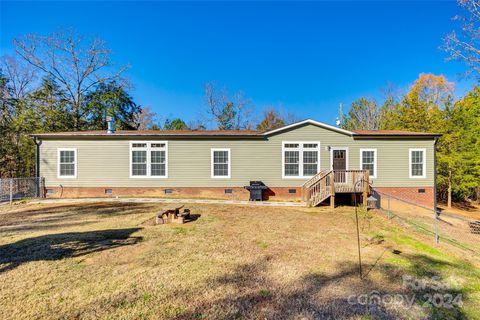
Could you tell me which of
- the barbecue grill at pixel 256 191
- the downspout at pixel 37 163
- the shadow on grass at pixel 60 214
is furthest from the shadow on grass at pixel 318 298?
the downspout at pixel 37 163

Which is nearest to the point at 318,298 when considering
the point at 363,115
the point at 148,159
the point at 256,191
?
the point at 256,191

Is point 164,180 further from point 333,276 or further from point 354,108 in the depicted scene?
point 354,108

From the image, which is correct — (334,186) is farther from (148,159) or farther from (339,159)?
(148,159)

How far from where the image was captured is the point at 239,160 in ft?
41.2

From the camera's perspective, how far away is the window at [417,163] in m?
12.5

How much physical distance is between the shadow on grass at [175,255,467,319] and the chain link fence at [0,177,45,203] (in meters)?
12.6

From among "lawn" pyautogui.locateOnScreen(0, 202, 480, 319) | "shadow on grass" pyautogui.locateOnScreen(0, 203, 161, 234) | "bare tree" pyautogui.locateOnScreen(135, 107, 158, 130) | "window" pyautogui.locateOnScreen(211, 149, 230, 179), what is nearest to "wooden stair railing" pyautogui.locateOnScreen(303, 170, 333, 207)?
"lawn" pyautogui.locateOnScreen(0, 202, 480, 319)

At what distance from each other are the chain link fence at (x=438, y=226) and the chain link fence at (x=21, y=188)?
54.0ft

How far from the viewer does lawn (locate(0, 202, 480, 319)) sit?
2.99 metres

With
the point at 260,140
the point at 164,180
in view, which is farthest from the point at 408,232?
the point at 164,180

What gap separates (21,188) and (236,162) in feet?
36.3

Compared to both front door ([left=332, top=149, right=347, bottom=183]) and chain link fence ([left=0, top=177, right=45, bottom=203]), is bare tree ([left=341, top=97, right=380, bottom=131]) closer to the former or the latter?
front door ([left=332, top=149, right=347, bottom=183])

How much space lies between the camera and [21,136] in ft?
57.5

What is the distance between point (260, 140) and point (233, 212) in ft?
16.3
